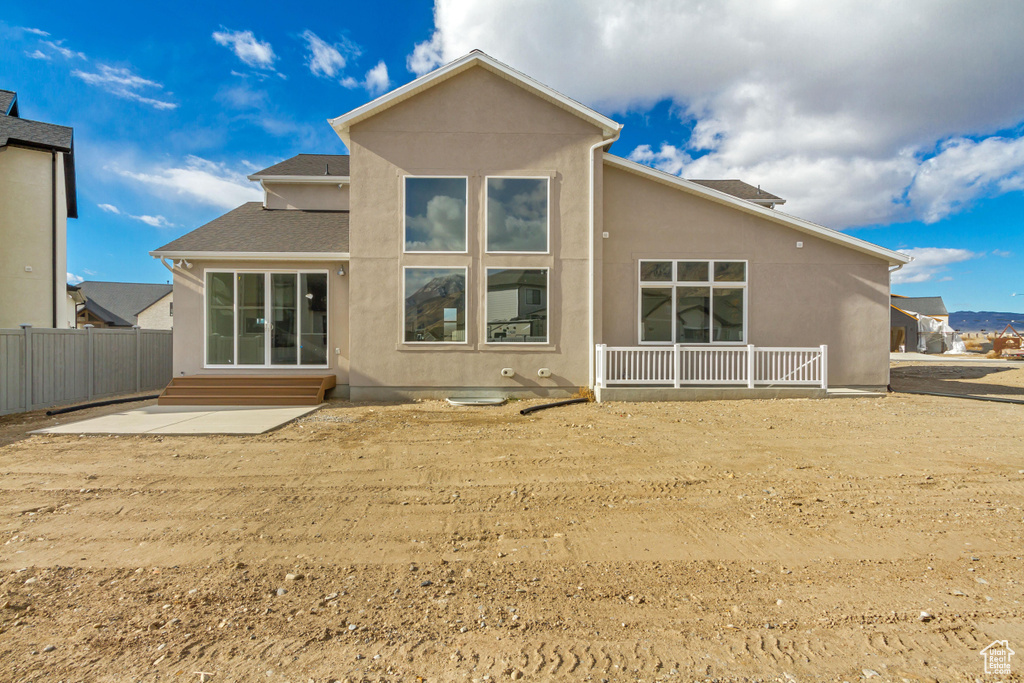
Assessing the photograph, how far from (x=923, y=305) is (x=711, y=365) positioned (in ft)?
167

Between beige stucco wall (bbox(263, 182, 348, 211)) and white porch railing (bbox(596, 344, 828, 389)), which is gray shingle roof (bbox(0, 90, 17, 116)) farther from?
white porch railing (bbox(596, 344, 828, 389))

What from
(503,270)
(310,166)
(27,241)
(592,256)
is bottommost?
(503,270)

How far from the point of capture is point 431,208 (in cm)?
988

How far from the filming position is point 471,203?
9.86m

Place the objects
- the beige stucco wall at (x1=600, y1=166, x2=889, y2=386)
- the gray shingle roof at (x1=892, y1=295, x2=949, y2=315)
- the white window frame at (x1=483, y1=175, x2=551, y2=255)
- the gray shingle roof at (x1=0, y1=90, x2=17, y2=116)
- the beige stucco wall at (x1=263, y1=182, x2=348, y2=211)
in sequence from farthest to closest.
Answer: the gray shingle roof at (x1=892, y1=295, x2=949, y2=315) → the gray shingle roof at (x1=0, y1=90, x2=17, y2=116) → the beige stucco wall at (x1=263, y1=182, x2=348, y2=211) → the beige stucco wall at (x1=600, y1=166, x2=889, y2=386) → the white window frame at (x1=483, y1=175, x2=551, y2=255)

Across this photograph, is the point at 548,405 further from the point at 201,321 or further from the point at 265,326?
the point at 201,321

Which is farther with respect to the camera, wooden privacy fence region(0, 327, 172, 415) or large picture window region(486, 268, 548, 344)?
large picture window region(486, 268, 548, 344)

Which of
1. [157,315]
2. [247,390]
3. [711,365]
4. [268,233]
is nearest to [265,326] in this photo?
[247,390]

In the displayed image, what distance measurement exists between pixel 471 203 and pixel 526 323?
9.21 feet

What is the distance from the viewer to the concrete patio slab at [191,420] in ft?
22.6

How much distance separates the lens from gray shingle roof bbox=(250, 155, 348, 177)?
13.4 m

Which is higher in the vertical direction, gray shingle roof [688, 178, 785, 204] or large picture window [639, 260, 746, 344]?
gray shingle roof [688, 178, 785, 204]

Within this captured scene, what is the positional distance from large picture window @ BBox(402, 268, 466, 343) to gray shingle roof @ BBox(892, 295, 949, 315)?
166ft

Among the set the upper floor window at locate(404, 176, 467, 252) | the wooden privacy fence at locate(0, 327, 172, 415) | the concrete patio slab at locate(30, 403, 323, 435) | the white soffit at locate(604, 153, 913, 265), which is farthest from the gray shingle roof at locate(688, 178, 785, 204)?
the wooden privacy fence at locate(0, 327, 172, 415)
